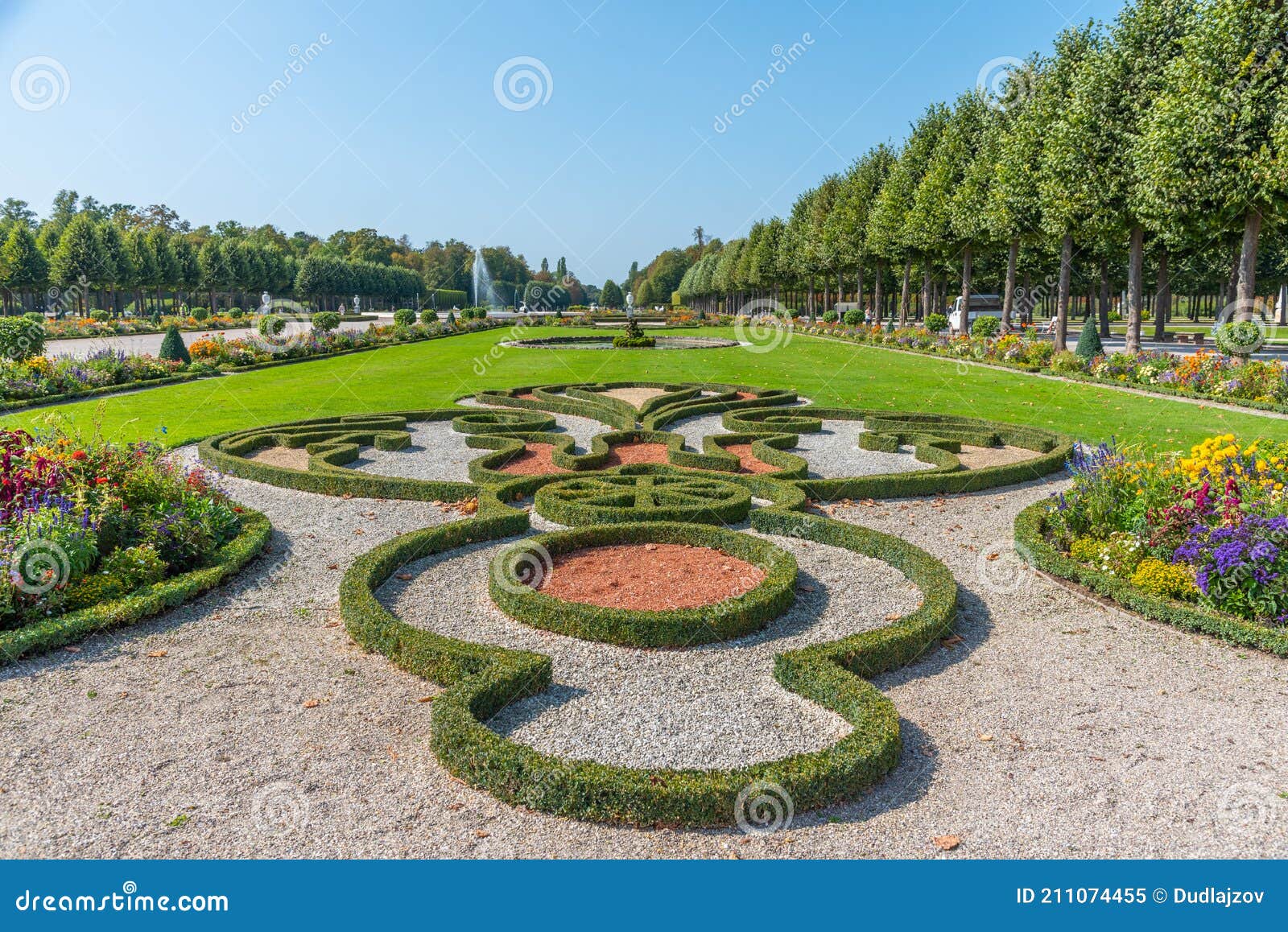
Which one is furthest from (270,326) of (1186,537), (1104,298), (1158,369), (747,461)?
(1104,298)

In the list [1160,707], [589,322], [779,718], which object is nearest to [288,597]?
[779,718]

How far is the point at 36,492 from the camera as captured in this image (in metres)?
7.92

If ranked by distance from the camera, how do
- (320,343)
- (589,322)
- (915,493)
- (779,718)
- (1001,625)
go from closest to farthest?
(779,718) < (1001,625) < (915,493) < (320,343) < (589,322)

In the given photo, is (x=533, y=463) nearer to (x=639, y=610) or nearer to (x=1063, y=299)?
(x=639, y=610)

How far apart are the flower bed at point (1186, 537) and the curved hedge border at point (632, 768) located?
169cm

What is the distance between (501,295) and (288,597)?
381 ft

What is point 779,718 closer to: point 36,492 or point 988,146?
point 36,492

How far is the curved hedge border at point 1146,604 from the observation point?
6793mm

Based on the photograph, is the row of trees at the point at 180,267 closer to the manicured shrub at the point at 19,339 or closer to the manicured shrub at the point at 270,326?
the manicured shrub at the point at 270,326

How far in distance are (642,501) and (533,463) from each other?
11.8 ft

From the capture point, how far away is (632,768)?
5039mm

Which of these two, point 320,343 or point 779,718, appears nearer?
point 779,718

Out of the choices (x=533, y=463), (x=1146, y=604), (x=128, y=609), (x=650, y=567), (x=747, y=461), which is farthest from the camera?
(x=747, y=461)

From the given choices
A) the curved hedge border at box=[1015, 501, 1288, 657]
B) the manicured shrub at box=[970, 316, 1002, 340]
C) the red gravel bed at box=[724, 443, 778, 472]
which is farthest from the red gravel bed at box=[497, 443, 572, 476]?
the manicured shrub at box=[970, 316, 1002, 340]
